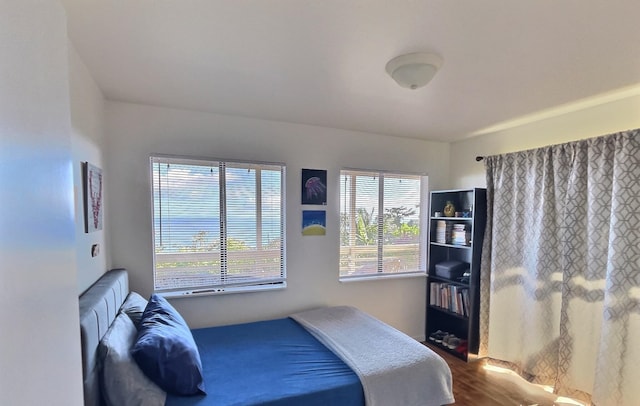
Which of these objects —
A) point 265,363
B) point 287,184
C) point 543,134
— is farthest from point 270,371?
point 543,134

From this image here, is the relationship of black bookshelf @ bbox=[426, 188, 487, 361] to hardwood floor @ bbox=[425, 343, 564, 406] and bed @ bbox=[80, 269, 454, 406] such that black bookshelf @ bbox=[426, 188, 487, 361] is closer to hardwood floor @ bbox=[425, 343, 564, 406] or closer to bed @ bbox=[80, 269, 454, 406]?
hardwood floor @ bbox=[425, 343, 564, 406]

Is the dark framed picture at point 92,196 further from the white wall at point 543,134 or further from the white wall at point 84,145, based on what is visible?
the white wall at point 543,134

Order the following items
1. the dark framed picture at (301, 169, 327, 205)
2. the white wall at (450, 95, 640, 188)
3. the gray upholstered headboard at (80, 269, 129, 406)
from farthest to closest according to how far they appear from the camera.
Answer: the dark framed picture at (301, 169, 327, 205) < the white wall at (450, 95, 640, 188) < the gray upholstered headboard at (80, 269, 129, 406)

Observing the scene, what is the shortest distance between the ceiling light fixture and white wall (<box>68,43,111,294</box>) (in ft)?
5.61

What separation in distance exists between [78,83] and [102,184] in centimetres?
78

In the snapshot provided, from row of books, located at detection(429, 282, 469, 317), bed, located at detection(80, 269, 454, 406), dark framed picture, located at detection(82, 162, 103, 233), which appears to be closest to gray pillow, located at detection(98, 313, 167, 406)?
bed, located at detection(80, 269, 454, 406)

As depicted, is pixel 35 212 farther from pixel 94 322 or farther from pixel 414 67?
pixel 414 67

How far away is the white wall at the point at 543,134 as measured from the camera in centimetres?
232

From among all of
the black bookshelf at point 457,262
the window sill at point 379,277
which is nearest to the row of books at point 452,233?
the black bookshelf at point 457,262

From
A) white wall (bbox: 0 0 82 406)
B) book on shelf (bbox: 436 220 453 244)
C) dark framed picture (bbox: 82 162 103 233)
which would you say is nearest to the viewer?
white wall (bbox: 0 0 82 406)

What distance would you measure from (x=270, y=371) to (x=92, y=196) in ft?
5.19

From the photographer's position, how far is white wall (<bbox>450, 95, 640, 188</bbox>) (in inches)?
91.5

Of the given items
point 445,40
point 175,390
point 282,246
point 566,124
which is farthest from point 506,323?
point 175,390

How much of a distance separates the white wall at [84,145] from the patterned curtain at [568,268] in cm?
330
